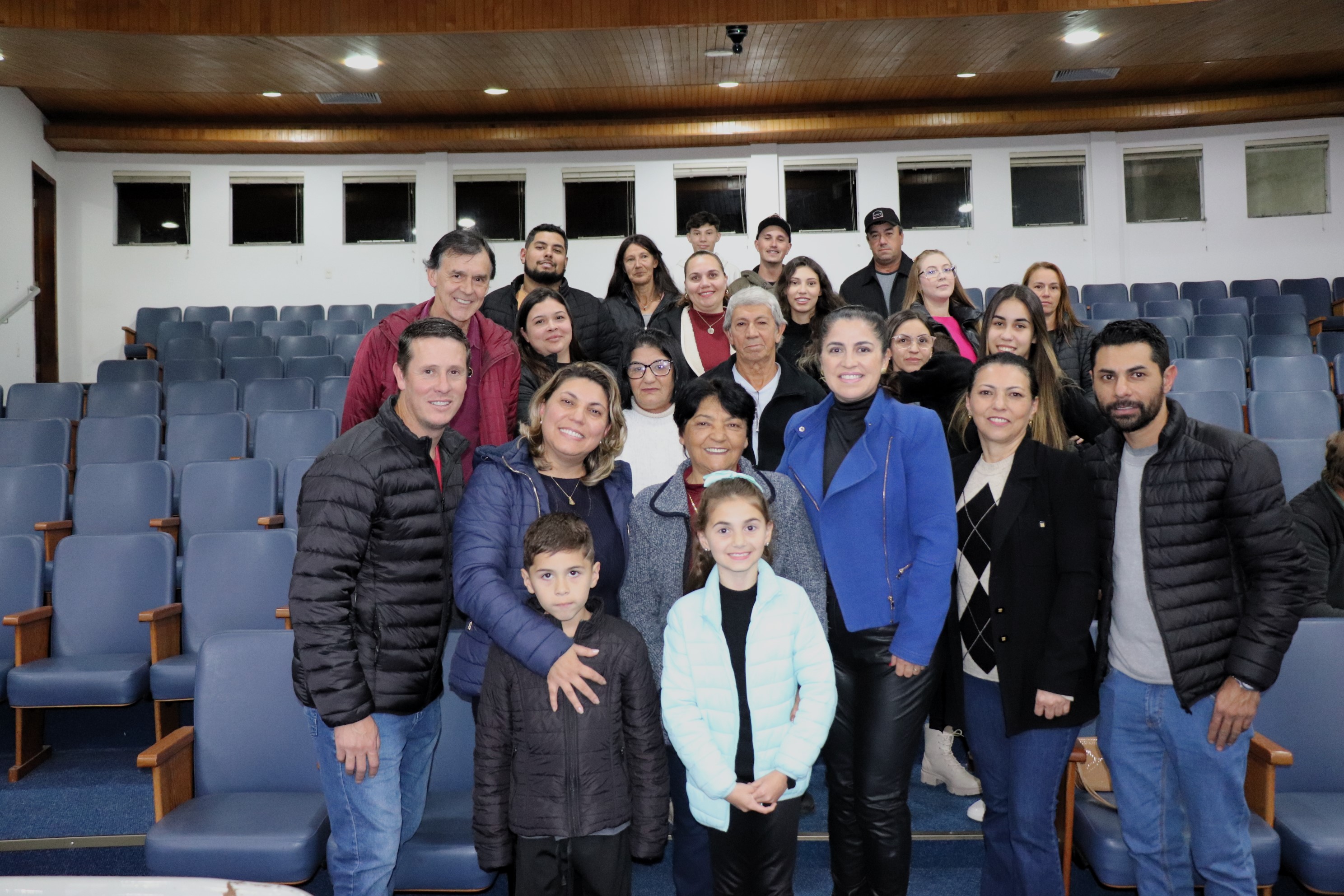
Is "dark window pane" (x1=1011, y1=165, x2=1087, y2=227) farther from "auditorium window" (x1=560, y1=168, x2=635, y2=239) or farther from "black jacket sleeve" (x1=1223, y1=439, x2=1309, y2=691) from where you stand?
"black jacket sleeve" (x1=1223, y1=439, x2=1309, y2=691)

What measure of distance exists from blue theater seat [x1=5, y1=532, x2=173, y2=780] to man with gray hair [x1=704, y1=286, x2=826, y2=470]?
2.18 meters

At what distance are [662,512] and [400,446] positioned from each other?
57 cm

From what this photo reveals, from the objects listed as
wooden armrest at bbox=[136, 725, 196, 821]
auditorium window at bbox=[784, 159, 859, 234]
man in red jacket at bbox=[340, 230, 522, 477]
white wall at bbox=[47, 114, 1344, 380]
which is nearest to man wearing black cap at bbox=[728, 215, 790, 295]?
man in red jacket at bbox=[340, 230, 522, 477]

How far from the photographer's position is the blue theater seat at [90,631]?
2873mm

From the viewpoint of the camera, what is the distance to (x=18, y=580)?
3.21 meters

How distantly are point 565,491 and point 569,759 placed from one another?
54 cm

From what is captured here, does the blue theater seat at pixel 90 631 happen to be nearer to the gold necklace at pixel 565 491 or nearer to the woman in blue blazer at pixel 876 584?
the gold necklace at pixel 565 491

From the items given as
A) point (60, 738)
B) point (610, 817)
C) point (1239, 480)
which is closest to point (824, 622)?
point (610, 817)

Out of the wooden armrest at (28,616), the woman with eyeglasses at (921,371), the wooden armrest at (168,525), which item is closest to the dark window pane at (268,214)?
the wooden armrest at (168,525)

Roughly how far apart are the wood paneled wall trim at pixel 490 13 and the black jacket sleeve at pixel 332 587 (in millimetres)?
5382

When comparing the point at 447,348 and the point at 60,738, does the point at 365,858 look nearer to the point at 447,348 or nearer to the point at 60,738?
the point at 447,348

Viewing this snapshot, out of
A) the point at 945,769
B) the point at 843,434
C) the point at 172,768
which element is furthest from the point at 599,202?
the point at 172,768

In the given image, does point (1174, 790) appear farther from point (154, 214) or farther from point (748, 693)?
point (154, 214)

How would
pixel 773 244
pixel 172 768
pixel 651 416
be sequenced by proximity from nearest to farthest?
pixel 172 768
pixel 651 416
pixel 773 244
